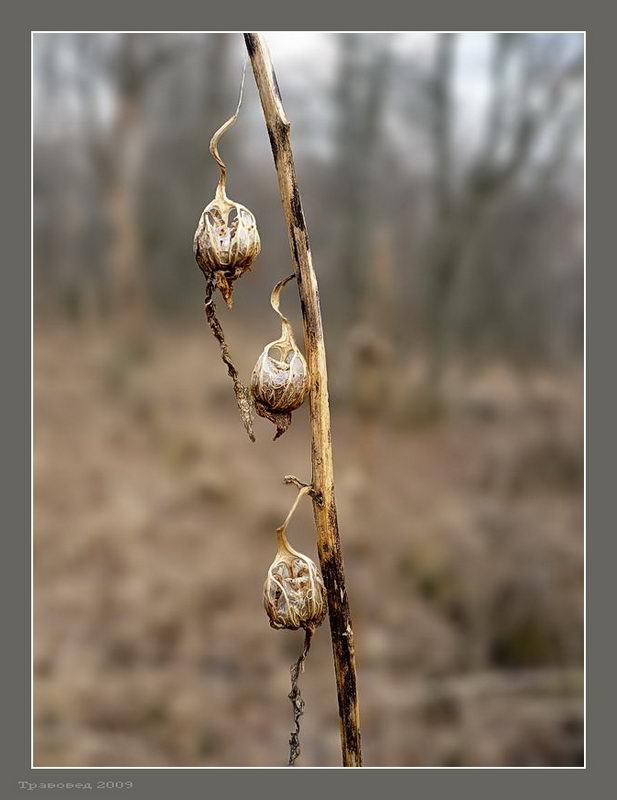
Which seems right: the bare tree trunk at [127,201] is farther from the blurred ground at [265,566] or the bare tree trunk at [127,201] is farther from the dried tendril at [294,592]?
the dried tendril at [294,592]

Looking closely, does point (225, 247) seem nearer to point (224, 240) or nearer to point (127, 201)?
point (224, 240)

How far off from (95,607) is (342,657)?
5.05 ft

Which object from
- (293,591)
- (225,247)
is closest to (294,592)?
(293,591)

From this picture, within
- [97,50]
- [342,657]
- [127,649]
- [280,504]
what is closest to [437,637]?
[280,504]

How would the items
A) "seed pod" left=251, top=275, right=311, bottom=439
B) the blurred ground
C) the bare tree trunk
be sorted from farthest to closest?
the bare tree trunk → the blurred ground → "seed pod" left=251, top=275, right=311, bottom=439

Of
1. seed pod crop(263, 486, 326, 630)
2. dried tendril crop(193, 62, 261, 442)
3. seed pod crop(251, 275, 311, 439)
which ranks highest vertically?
dried tendril crop(193, 62, 261, 442)

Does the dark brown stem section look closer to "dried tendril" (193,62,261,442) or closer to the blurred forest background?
"dried tendril" (193,62,261,442)

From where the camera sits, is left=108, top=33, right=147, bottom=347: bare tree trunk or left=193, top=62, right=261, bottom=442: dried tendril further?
left=108, top=33, right=147, bottom=347: bare tree trunk

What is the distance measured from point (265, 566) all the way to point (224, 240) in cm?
163

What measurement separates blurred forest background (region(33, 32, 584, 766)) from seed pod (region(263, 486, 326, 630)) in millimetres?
1290

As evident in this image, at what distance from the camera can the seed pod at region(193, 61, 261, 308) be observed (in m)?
0.67

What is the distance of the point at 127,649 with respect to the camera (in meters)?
2.06

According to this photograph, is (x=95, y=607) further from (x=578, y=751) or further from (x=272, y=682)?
(x=578, y=751)

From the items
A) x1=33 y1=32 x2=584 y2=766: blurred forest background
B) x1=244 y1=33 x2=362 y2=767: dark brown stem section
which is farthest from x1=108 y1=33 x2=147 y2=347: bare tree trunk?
x1=244 y1=33 x2=362 y2=767: dark brown stem section
